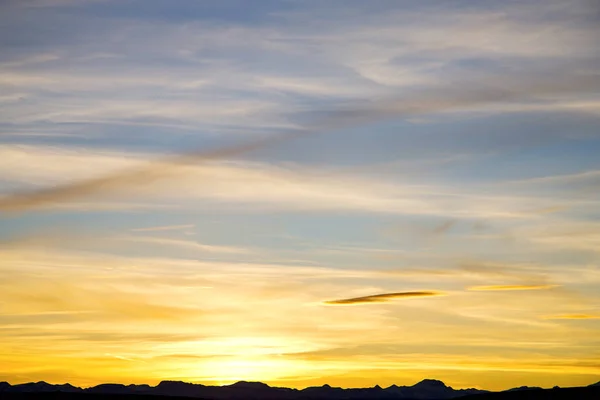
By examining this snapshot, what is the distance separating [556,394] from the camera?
196875 mm

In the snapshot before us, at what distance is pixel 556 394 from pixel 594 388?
25.0 ft

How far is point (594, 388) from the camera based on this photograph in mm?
194250
